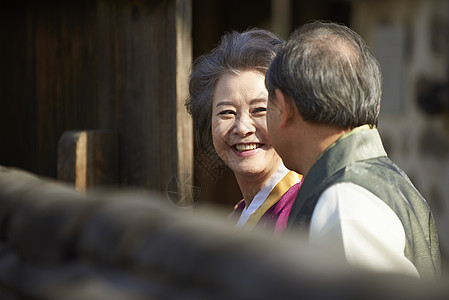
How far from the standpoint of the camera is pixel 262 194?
234 cm

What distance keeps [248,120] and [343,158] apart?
99 cm

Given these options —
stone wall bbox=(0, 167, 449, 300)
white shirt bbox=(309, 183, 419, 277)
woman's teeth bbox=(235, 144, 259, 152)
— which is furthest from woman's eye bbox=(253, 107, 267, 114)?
stone wall bbox=(0, 167, 449, 300)

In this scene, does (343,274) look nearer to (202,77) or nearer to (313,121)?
(313,121)

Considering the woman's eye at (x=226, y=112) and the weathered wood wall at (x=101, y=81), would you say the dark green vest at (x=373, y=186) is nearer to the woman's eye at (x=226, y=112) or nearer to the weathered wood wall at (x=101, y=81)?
the woman's eye at (x=226, y=112)

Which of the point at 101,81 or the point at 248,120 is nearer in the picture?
the point at 248,120

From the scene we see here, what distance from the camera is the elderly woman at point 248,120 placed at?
7.62 ft

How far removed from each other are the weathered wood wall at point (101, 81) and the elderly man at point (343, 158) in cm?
91

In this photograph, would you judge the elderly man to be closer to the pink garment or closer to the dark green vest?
the dark green vest

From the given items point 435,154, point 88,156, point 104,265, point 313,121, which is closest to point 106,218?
point 104,265

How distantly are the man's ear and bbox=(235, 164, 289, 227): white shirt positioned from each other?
78cm

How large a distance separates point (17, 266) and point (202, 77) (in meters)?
1.96

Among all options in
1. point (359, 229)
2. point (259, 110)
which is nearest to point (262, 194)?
point (259, 110)

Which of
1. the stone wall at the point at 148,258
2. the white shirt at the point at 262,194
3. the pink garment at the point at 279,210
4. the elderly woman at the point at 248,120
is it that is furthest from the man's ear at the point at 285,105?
the stone wall at the point at 148,258

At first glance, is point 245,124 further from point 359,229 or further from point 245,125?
point 359,229
